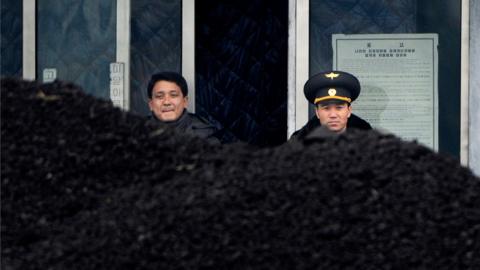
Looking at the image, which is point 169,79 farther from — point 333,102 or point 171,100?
point 333,102

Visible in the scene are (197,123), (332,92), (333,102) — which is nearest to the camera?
(333,102)

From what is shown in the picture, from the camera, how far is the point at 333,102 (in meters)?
5.95

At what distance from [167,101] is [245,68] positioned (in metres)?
3.39

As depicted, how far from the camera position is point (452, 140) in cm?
799

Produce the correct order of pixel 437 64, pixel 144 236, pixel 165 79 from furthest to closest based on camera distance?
pixel 437 64 < pixel 165 79 < pixel 144 236

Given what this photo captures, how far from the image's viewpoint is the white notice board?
7.97 metres

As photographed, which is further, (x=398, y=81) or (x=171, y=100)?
(x=398, y=81)

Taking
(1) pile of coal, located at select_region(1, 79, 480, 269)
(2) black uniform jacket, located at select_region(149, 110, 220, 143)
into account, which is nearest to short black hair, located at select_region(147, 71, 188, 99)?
(2) black uniform jacket, located at select_region(149, 110, 220, 143)

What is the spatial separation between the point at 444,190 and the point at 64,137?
0.60m

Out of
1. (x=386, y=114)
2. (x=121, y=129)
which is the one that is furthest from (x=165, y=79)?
(x=121, y=129)

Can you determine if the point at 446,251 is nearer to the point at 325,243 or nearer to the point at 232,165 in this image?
the point at 325,243

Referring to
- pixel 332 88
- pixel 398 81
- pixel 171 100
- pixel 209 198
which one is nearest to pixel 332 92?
pixel 332 88

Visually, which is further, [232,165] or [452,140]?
[452,140]

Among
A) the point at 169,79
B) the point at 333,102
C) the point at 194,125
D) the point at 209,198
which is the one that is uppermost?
the point at 169,79
